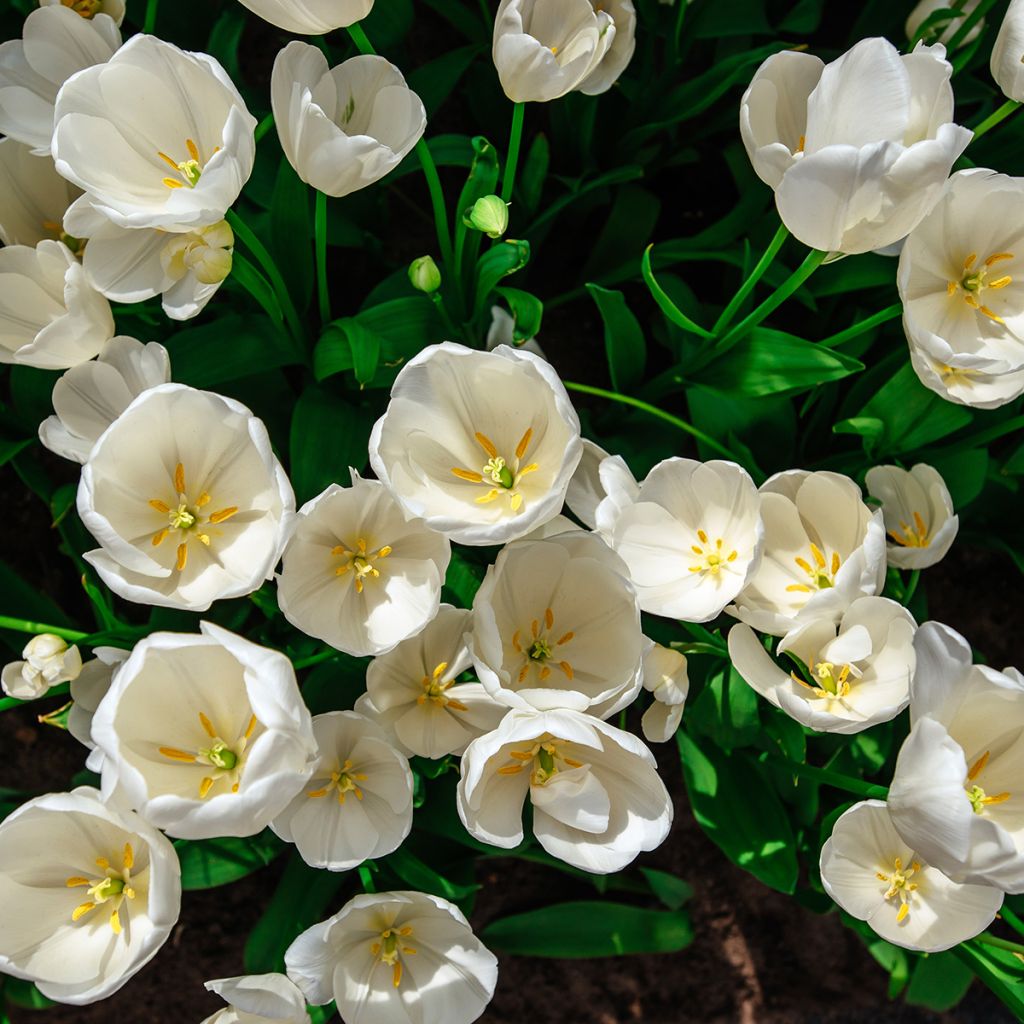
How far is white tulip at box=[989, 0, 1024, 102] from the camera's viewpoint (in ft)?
4.40

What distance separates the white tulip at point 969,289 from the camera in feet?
4.55

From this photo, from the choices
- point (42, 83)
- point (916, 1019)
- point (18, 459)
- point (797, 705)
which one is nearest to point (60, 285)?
point (42, 83)

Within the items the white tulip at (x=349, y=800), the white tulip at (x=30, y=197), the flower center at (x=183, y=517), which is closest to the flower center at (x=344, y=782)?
the white tulip at (x=349, y=800)

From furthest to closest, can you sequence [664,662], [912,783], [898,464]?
[898,464] → [664,662] → [912,783]

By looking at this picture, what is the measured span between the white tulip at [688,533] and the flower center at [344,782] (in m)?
0.44

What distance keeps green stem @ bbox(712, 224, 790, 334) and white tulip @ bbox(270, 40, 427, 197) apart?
47cm

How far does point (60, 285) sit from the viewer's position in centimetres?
143

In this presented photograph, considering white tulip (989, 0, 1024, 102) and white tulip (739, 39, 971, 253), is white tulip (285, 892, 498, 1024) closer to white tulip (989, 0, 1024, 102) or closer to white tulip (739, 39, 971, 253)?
white tulip (739, 39, 971, 253)

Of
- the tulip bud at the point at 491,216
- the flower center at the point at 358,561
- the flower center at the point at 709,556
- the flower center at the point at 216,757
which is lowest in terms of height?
the flower center at the point at 216,757

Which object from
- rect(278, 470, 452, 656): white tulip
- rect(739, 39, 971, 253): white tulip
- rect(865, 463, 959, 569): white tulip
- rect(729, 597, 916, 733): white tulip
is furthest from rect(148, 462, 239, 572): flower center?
rect(865, 463, 959, 569): white tulip

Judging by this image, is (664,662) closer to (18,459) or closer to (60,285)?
(60,285)

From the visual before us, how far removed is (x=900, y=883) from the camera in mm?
1394

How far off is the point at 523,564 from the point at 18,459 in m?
0.91

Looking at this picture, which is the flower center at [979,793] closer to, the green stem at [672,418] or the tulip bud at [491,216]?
the green stem at [672,418]
